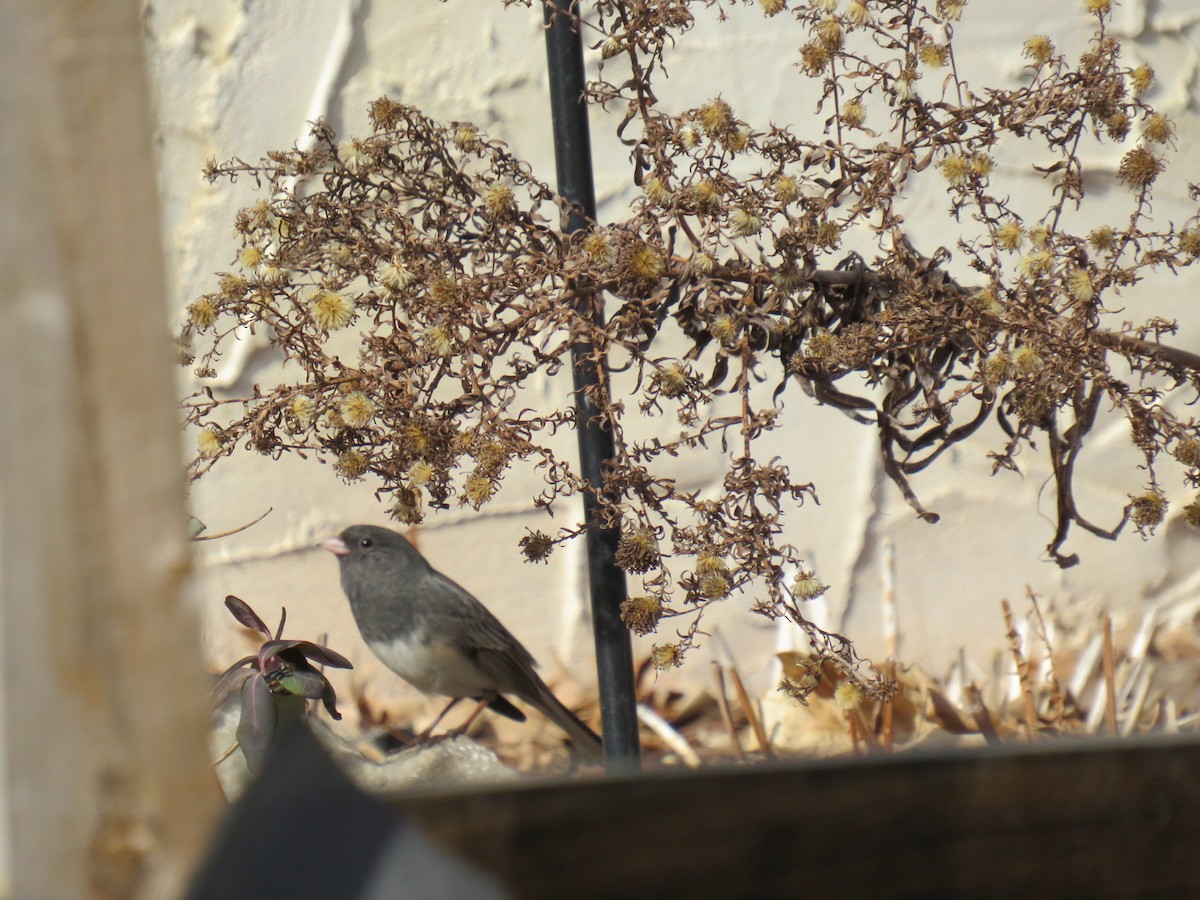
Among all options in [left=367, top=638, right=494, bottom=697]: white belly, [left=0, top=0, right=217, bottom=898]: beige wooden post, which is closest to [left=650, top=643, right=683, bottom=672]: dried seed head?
[left=0, top=0, right=217, bottom=898]: beige wooden post

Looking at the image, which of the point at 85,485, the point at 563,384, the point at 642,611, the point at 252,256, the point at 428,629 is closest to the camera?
the point at 85,485

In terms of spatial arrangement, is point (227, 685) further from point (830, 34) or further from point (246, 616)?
point (830, 34)

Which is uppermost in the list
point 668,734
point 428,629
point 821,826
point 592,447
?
point 592,447

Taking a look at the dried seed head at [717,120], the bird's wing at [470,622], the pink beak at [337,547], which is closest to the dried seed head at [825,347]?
the dried seed head at [717,120]

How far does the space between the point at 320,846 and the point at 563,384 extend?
5.23ft

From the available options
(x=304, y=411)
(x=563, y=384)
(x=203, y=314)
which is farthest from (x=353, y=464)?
(x=563, y=384)

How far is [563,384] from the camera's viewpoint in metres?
1.91

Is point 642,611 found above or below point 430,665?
above

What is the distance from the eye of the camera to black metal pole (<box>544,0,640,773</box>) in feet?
3.19

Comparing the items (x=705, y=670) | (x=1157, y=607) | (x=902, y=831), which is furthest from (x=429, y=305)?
(x=1157, y=607)

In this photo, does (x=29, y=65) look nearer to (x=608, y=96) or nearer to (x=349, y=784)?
(x=349, y=784)

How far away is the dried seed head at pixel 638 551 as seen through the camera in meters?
0.83

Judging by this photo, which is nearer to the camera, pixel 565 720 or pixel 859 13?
pixel 859 13

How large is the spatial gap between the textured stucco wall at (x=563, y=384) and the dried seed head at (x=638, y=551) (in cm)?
108
